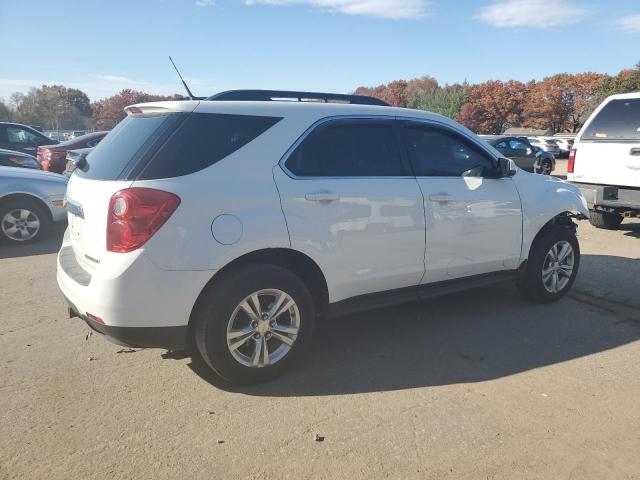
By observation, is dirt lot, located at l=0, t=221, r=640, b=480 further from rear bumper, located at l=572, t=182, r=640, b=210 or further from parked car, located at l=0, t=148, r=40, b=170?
parked car, located at l=0, t=148, r=40, b=170

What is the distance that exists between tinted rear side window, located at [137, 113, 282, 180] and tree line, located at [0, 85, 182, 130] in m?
57.9

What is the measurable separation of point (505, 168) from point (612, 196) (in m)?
4.21

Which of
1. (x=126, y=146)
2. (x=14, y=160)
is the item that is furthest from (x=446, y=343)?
(x=14, y=160)

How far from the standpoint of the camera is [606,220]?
29.0ft

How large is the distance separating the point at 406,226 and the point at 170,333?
1863mm

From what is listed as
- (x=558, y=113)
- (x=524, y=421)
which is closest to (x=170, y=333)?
(x=524, y=421)

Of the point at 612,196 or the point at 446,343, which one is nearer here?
the point at 446,343

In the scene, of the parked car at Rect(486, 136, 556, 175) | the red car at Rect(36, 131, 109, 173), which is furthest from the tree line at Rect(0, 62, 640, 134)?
the red car at Rect(36, 131, 109, 173)

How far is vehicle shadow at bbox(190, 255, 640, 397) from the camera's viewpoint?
343cm

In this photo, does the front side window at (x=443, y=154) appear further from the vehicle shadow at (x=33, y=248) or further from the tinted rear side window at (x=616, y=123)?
the vehicle shadow at (x=33, y=248)

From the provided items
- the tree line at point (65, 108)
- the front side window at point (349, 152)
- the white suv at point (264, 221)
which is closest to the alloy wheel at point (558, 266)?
the white suv at point (264, 221)

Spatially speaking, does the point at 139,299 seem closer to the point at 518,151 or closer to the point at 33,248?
the point at 33,248

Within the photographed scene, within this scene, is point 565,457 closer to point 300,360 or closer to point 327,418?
point 327,418

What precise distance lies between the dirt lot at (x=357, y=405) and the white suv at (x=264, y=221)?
0.40 meters
